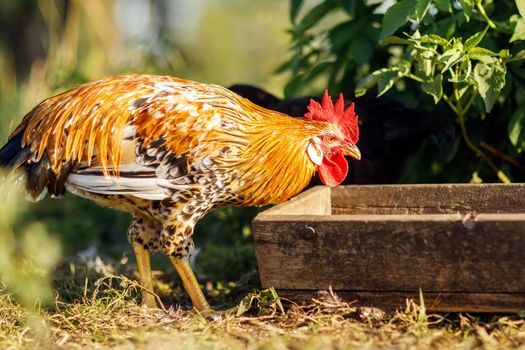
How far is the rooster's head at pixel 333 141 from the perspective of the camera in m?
3.85

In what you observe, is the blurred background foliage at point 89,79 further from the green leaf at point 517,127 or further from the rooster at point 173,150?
→ the green leaf at point 517,127

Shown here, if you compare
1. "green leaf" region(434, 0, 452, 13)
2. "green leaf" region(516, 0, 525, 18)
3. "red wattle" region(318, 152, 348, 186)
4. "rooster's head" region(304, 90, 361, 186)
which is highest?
"green leaf" region(434, 0, 452, 13)

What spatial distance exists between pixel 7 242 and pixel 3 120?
2.17 m

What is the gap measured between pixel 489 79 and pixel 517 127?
24.8 inches

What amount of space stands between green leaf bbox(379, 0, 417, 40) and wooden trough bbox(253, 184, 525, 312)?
44.2 inches

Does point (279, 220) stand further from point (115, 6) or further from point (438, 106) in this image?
point (115, 6)

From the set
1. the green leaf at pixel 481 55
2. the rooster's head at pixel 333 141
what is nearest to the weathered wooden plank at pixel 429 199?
the rooster's head at pixel 333 141

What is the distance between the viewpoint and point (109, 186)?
3.56 meters

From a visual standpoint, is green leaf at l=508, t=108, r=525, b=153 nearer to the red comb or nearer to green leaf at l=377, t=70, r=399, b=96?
green leaf at l=377, t=70, r=399, b=96

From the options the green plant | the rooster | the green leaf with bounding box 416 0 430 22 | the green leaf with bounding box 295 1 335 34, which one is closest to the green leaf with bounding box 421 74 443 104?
the green plant

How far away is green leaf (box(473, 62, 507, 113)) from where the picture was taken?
12.3 ft

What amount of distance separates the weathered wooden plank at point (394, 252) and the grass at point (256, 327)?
4.5 inches

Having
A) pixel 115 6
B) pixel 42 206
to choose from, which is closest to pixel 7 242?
pixel 42 206

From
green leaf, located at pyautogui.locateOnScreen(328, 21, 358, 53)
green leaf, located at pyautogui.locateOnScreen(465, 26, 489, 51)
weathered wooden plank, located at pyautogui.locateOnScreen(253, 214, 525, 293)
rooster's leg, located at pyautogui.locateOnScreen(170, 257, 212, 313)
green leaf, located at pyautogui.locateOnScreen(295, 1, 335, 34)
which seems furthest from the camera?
green leaf, located at pyautogui.locateOnScreen(295, 1, 335, 34)
